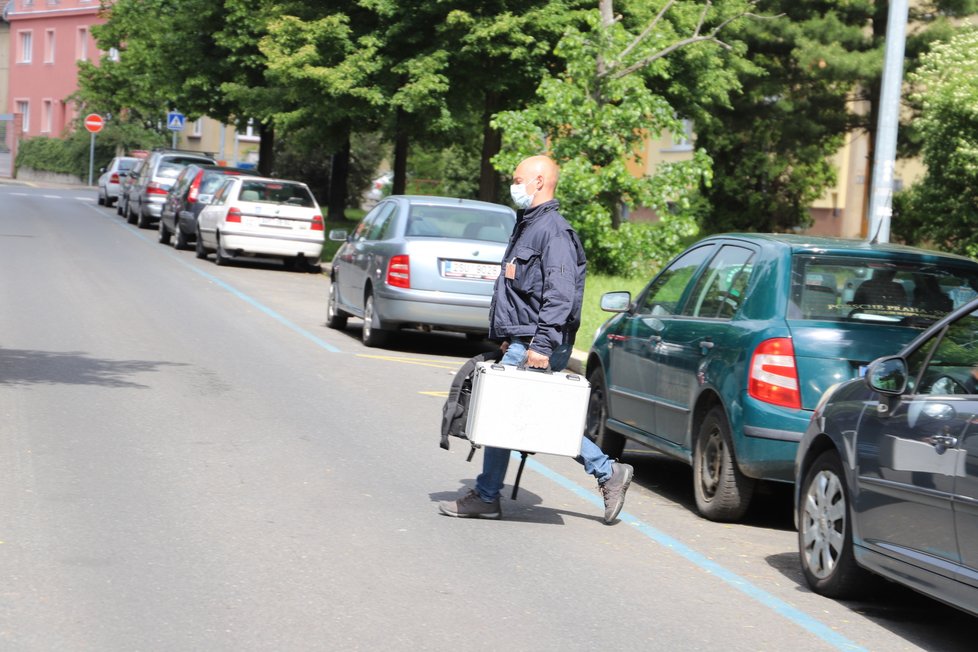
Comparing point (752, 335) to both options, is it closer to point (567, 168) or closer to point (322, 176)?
point (567, 168)

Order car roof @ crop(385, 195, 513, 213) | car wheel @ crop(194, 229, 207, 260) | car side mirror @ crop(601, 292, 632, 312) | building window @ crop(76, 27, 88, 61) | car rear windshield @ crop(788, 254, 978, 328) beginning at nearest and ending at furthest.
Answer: car rear windshield @ crop(788, 254, 978, 328)
car side mirror @ crop(601, 292, 632, 312)
car roof @ crop(385, 195, 513, 213)
car wheel @ crop(194, 229, 207, 260)
building window @ crop(76, 27, 88, 61)

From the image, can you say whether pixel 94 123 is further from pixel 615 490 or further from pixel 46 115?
pixel 615 490

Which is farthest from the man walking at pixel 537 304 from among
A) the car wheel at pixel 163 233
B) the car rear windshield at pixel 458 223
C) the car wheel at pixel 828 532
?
the car wheel at pixel 163 233

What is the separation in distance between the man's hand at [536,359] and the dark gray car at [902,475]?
1.31 meters

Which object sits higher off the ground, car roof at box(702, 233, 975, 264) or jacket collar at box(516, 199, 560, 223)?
jacket collar at box(516, 199, 560, 223)

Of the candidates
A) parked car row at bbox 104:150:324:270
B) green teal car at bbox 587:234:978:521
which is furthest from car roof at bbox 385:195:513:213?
parked car row at bbox 104:150:324:270

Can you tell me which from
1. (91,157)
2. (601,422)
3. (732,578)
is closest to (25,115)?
(91,157)

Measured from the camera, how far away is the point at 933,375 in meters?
6.17

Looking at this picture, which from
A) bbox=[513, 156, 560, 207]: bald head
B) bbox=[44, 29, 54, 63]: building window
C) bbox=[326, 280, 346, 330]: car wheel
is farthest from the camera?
bbox=[44, 29, 54, 63]: building window

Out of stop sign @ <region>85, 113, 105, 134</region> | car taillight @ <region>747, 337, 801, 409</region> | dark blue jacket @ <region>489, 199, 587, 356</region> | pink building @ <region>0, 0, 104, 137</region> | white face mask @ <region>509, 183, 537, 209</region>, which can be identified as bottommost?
car taillight @ <region>747, 337, 801, 409</region>

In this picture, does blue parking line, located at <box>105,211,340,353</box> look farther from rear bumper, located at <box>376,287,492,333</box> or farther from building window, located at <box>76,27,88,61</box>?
building window, located at <box>76,27,88,61</box>

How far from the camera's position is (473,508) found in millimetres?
7828

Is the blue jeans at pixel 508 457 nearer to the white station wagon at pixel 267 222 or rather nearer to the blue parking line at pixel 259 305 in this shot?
the blue parking line at pixel 259 305

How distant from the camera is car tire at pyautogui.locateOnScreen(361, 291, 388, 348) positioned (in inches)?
642
